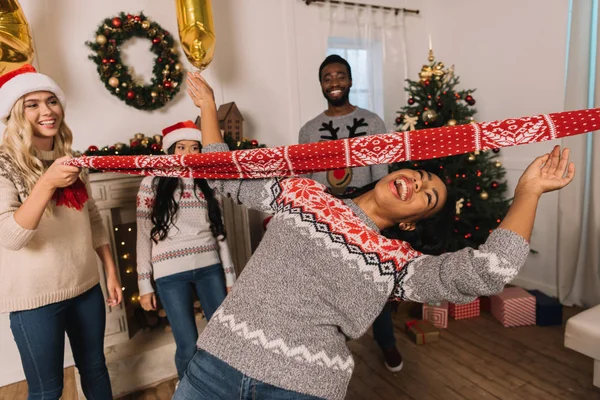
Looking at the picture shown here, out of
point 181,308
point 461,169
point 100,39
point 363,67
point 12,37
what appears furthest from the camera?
point 363,67

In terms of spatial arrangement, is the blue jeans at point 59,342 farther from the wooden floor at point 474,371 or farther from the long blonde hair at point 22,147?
the wooden floor at point 474,371

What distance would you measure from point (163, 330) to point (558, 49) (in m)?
3.59

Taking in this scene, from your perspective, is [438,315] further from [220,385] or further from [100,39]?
[100,39]

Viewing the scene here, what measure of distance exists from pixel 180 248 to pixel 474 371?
5.94 ft

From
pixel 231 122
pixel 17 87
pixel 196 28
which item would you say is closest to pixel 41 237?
pixel 17 87

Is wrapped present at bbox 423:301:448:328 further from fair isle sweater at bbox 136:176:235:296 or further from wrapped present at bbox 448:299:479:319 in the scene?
fair isle sweater at bbox 136:176:235:296

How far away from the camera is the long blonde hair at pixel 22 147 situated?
143 centimetres

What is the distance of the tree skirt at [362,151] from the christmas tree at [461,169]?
2.04 metres

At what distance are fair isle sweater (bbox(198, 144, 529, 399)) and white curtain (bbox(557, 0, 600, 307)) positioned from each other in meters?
2.59

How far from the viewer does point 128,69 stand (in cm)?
288

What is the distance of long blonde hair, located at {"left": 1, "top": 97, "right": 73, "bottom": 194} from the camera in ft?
4.69

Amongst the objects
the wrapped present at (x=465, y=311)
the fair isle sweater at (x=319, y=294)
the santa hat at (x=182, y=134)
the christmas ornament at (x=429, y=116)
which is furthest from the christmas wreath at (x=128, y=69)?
the wrapped present at (x=465, y=311)

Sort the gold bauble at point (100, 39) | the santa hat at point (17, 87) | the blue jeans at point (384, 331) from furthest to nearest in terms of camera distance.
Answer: the gold bauble at point (100, 39), the blue jeans at point (384, 331), the santa hat at point (17, 87)

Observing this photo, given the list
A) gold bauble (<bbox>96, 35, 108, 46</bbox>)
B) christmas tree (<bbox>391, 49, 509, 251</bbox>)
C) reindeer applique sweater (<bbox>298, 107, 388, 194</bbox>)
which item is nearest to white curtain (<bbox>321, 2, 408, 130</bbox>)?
christmas tree (<bbox>391, 49, 509, 251</bbox>)
